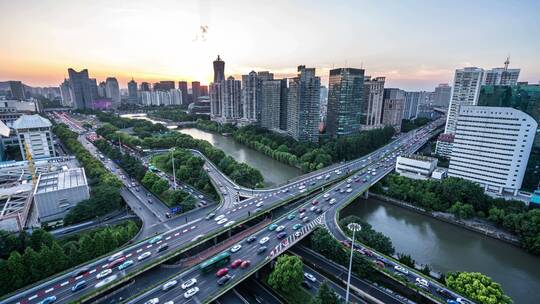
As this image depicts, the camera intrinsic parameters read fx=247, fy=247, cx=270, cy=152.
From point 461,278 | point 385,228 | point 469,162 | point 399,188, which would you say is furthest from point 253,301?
point 469,162

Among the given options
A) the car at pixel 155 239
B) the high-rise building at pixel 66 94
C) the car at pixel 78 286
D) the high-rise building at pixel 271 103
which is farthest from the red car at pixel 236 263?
the high-rise building at pixel 66 94

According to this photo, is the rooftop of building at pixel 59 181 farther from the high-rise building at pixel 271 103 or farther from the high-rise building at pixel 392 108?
the high-rise building at pixel 392 108

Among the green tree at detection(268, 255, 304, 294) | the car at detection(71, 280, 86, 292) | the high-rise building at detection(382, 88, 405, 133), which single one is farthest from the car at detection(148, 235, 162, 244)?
the high-rise building at detection(382, 88, 405, 133)

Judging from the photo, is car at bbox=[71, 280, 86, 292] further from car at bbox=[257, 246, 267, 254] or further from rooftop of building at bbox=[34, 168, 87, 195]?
rooftop of building at bbox=[34, 168, 87, 195]

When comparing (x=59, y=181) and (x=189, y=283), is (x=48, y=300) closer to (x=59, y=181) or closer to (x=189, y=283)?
(x=189, y=283)

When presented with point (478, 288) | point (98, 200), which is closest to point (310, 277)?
point (478, 288)

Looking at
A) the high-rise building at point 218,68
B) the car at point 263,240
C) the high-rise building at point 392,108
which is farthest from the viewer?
the high-rise building at point 218,68

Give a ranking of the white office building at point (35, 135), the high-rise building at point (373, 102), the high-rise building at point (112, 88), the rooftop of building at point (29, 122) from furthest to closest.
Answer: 1. the high-rise building at point (112, 88)
2. the high-rise building at point (373, 102)
3. the white office building at point (35, 135)
4. the rooftop of building at point (29, 122)
